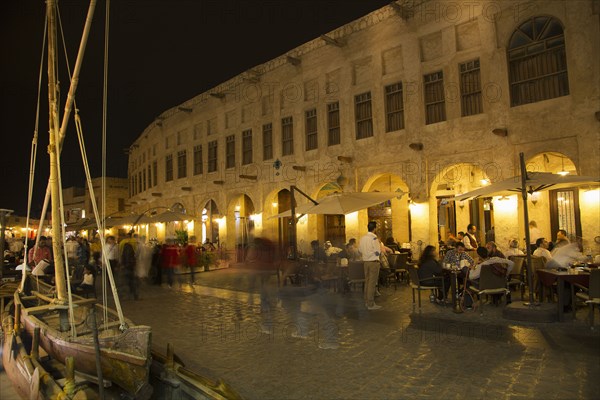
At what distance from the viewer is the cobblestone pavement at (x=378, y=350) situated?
495 centimetres

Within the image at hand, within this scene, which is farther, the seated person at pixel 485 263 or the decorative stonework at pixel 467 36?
the decorative stonework at pixel 467 36

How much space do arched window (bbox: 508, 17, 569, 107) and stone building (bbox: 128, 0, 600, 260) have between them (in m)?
0.03

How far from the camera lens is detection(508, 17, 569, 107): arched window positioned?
12.6 metres

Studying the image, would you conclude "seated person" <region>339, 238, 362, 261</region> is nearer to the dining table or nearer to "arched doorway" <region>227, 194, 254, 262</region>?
the dining table

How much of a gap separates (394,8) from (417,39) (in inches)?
53.2

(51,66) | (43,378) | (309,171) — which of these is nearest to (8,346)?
(43,378)

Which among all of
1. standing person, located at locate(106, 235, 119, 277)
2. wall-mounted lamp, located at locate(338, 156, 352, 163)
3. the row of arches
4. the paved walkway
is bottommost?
the paved walkway

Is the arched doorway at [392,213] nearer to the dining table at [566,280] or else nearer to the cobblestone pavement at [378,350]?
the cobblestone pavement at [378,350]

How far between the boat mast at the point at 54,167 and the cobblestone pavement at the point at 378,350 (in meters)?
1.90

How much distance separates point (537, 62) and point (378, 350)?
1096cm

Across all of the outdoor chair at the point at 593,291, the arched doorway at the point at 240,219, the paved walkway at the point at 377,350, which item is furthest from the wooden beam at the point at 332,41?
the outdoor chair at the point at 593,291

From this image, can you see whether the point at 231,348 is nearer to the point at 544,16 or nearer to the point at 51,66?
the point at 51,66

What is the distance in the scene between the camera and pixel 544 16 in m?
12.8

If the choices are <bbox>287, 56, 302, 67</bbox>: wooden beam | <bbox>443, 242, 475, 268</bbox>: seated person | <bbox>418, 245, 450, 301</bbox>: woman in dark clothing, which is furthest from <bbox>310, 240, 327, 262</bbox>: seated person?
<bbox>287, 56, 302, 67</bbox>: wooden beam
